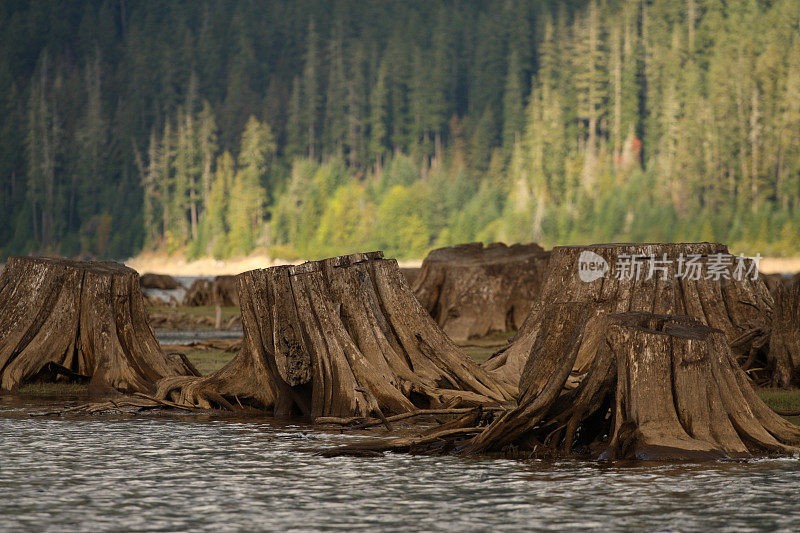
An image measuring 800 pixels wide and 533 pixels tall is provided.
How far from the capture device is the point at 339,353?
1057 centimetres

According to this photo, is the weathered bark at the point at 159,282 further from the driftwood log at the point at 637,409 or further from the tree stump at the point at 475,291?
the driftwood log at the point at 637,409

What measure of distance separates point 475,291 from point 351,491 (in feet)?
48.5

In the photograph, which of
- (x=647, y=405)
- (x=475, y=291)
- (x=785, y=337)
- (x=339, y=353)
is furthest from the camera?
(x=475, y=291)

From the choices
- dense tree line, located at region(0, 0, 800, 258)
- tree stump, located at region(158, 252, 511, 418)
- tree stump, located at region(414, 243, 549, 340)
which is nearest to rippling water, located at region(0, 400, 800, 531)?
tree stump, located at region(158, 252, 511, 418)

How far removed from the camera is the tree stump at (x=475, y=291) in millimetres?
21453

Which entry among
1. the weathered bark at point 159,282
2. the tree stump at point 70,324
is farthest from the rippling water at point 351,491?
the weathered bark at point 159,282

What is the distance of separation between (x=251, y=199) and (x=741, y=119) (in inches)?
2002

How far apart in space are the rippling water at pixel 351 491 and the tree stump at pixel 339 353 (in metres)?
1.40

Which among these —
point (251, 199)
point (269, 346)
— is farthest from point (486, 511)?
point (251, 199)

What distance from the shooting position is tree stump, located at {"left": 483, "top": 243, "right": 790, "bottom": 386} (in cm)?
1259

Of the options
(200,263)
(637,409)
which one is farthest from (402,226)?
(637,409)

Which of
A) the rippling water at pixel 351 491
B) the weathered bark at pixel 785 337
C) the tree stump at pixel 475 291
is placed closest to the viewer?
the rippling water at pixel 351 491

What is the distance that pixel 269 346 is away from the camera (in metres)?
11.1

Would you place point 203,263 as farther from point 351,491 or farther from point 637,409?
point 351,491
